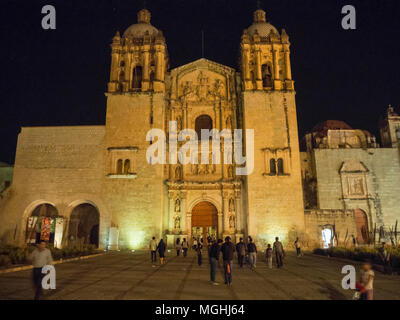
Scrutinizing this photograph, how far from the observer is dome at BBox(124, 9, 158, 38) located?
28547 mm

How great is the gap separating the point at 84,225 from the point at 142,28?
695 inches

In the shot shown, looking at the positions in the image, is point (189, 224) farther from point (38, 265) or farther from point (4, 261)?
point (38, 265)

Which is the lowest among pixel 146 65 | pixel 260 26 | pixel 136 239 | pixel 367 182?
pixel 136 239

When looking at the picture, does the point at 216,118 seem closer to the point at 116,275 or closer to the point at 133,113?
the point at 133,113

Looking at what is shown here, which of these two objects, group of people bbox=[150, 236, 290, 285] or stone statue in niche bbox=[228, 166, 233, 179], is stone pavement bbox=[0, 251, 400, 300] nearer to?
group of people bbox=[150, 236, 290, 285]

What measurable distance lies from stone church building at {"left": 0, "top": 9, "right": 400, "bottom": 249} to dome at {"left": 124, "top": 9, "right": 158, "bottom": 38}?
9.2 inches

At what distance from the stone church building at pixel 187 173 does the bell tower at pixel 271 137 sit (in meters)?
0.08

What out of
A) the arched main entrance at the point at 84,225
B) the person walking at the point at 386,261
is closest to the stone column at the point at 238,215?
the arched main entrance at the point at 84,225

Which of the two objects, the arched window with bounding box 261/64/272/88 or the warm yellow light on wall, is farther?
the arched window with bounding box 261/64/272/88

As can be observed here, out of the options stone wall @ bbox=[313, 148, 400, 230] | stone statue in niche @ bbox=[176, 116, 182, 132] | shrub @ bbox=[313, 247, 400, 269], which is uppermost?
stone statue in niche @ bbox=[176, 116, 182, 132]

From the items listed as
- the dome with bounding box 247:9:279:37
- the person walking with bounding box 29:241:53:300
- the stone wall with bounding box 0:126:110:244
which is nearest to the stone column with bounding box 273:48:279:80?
the dome with bounding box 247:9:279:37

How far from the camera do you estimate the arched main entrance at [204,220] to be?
2541 cm

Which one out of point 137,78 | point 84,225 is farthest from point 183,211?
point 137,78

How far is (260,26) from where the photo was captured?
29.2 m
